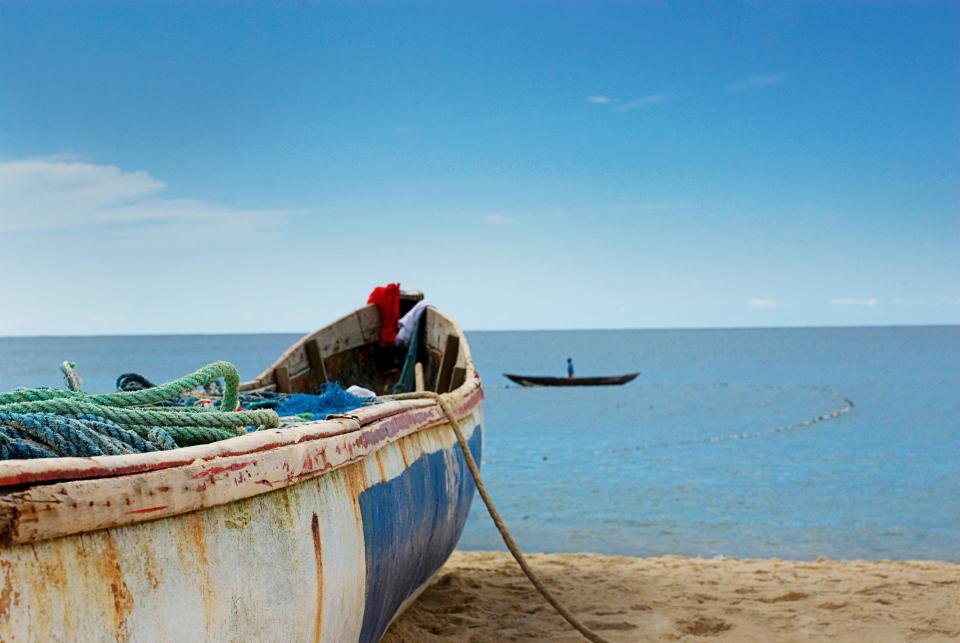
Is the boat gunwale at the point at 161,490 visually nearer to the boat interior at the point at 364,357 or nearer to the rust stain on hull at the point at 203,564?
the rust stain on hull at the point at 203,564

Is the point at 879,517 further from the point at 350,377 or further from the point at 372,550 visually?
the point at 372,550

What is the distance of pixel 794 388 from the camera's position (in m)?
47.8

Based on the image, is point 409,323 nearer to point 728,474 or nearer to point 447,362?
point 447,362

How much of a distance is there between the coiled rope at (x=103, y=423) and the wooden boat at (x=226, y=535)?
0.15 metres

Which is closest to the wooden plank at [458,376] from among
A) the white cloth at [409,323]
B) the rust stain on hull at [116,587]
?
the white cloth at [409,323]

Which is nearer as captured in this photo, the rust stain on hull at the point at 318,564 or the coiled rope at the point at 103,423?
the coiled rope at the point at 103,423

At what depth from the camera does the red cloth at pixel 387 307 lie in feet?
28.2

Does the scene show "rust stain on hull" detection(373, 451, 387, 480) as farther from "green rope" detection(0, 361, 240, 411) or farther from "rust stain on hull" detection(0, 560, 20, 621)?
"rust stain on hull" detection(0, 560, 20, 621)

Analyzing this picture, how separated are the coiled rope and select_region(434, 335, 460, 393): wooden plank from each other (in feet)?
14.6

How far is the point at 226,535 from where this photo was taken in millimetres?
2396

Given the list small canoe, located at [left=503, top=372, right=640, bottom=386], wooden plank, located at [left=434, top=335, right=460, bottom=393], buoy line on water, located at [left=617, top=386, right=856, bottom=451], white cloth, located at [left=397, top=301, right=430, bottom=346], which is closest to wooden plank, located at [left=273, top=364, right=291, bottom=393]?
wooden plank, located at [left=434, top=335, right=460, bottom=393]

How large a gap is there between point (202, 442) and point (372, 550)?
3.64 ft

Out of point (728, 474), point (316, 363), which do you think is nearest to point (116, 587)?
point (316, 363)

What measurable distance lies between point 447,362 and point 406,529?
354cm
